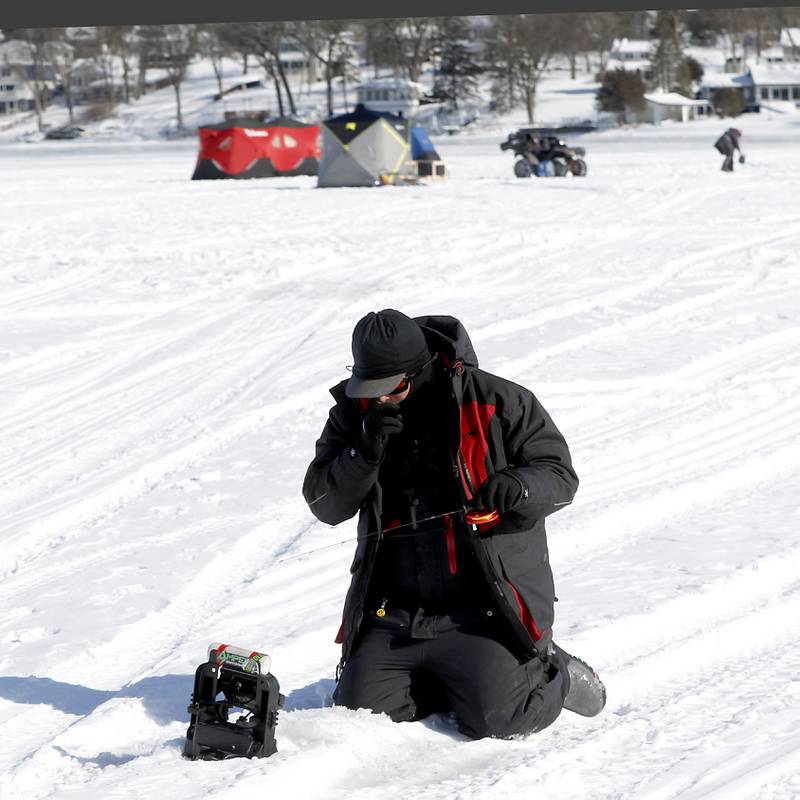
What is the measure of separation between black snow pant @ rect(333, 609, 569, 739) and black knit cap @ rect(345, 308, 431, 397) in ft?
2.09

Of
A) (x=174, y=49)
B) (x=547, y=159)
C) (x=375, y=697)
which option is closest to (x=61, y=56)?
(x=174, y=49)

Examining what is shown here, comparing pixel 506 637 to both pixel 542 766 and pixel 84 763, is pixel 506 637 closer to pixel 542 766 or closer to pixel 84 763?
pixel 542 766

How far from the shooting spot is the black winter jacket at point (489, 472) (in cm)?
304

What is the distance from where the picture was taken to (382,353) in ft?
9.57

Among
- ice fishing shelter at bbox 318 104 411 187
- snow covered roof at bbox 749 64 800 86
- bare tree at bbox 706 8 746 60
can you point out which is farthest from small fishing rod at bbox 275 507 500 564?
bare tree at bbox 706 8 746 60

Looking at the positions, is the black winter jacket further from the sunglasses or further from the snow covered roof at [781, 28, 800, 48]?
the snow covered roof at [781, 28, 800, 48]

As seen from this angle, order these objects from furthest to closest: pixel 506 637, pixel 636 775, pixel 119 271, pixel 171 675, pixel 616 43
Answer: pixel 616 43
pixel 119 271
pixel 171 675
pixel 506 637
pixel 636 775

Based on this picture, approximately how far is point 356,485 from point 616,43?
84.0 m

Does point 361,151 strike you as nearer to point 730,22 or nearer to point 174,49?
point 174,49

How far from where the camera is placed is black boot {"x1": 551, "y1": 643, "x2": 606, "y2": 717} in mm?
3289

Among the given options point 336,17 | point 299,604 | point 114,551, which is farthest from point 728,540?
point 336,17

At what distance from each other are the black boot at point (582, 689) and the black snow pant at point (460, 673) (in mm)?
44

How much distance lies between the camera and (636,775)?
2.97 meters

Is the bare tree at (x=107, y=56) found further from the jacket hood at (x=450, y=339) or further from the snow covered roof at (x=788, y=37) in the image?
the jacket hood at (x=450, y=339)
